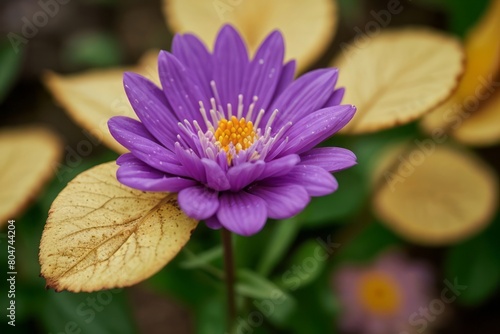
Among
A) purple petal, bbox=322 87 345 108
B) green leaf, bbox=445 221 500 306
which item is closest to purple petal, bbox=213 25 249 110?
purple petal, bbox=322 87 345 108

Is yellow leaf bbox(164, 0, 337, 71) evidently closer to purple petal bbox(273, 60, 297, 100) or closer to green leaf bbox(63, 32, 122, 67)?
purple petal bbox(273, 60, 297, 100)

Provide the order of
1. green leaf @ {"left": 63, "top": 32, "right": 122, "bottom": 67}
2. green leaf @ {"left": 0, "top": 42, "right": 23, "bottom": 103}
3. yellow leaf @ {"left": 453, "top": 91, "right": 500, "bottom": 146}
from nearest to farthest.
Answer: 1. yellow leaf @ {"left": 453, "top": 91, "right": 500, "bottom": 146}
2. green leaf @ {"left": 0, "top": 42, "right": 23, "bottom": 103}
3. green leaf @ {"left": 63, "top": 32, "right": 122, "bottom": 67}

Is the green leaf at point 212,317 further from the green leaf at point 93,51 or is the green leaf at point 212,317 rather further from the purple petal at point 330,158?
the green leaf at point 93,51

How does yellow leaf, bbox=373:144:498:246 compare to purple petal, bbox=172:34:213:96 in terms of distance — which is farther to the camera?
yellow leaf, bbox=373:144:498:246

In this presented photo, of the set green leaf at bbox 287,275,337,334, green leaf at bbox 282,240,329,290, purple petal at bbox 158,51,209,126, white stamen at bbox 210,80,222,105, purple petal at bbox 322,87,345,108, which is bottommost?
green leaf at bbox 287,275,337,334

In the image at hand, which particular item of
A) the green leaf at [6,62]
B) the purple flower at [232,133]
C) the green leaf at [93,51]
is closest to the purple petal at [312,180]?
the purple flower at [232,133]

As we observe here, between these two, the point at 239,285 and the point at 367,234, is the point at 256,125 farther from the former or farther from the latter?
the point at 367,234

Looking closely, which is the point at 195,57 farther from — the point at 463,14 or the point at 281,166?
the point at 463,14
